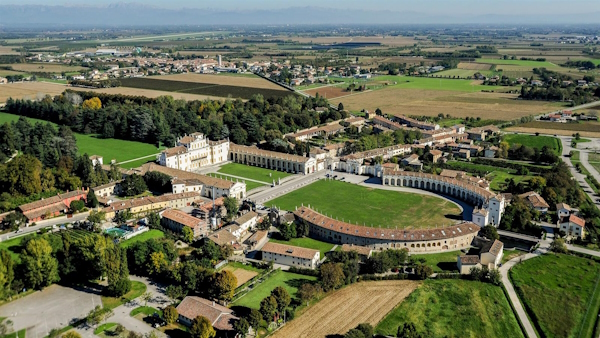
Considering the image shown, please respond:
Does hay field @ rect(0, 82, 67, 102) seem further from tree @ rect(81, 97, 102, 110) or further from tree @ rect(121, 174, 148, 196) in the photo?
tree @ rect(121, 174, 148, 196)

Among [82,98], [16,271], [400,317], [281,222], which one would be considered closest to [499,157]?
[281,222]

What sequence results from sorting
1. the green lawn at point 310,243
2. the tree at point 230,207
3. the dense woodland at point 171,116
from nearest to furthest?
the green lawn at point 310,243 → the tree at point 230,207 → the dense woodland at point 171,116

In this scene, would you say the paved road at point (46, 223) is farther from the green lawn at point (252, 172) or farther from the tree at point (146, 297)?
the green lawn at point (252, 172)

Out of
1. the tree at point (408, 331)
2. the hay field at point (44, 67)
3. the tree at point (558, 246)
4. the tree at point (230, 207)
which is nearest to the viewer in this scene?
the tree at point (408, 331)

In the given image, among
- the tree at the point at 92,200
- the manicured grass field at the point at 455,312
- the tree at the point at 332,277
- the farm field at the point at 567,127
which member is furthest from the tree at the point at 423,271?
the farm field at the point at 567,127

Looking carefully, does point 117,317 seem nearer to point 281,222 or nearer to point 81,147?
point 281,222

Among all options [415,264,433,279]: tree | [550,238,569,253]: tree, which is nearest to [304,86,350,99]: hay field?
[550,238,569,253]: tree
